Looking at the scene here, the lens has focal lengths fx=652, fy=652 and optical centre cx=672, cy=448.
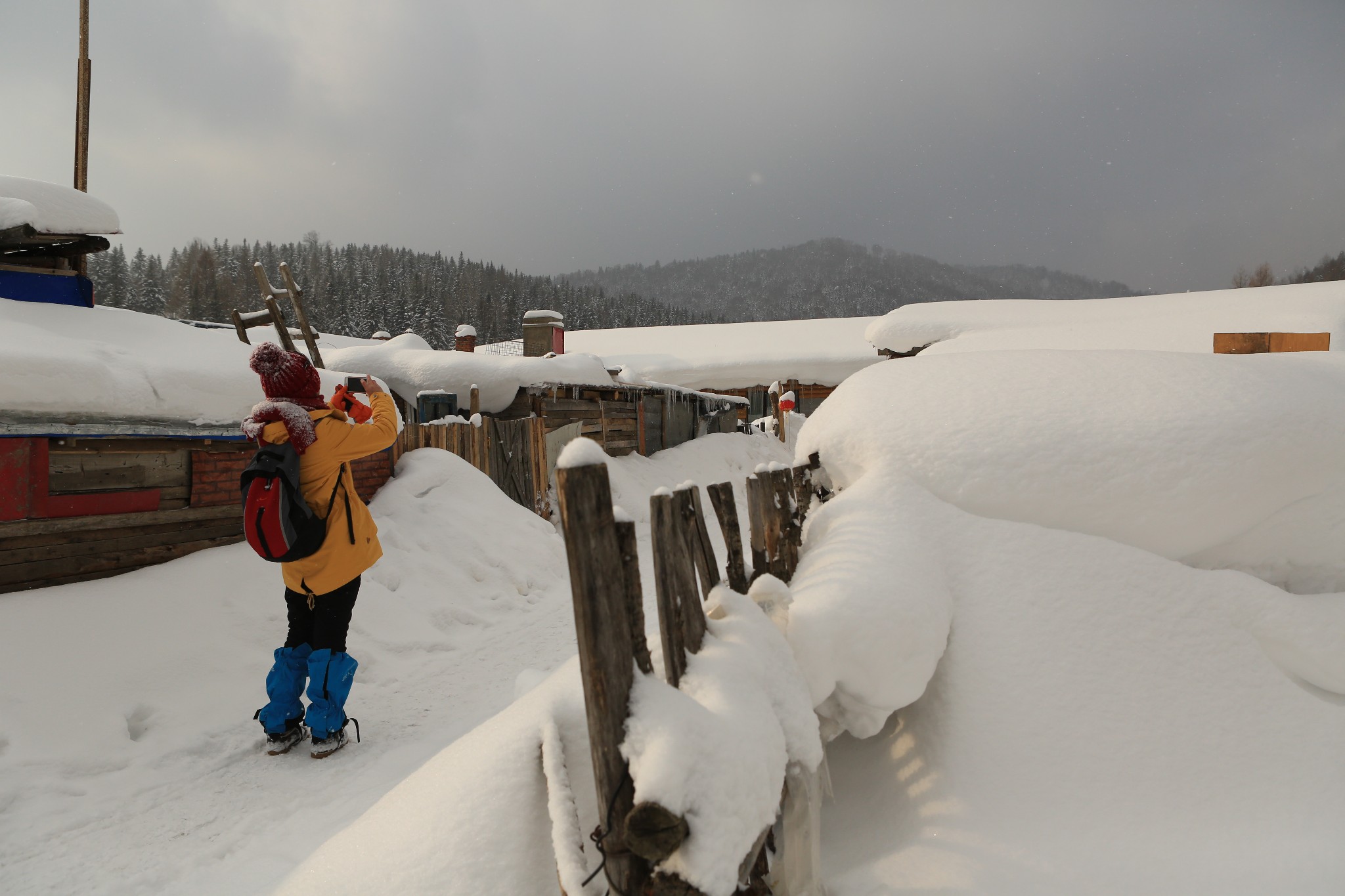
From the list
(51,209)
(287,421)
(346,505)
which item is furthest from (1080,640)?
(51,209)

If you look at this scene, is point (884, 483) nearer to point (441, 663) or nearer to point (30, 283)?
point (441, 663)

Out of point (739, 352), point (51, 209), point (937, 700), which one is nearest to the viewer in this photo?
point (937, 700)

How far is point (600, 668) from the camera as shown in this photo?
1403mm

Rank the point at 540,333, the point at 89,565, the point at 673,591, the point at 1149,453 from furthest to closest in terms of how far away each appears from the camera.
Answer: the point at 540,333 → the point at 89,565 → the point at 1149,453 → the point at 673,591

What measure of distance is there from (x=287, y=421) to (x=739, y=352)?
26.4 meters

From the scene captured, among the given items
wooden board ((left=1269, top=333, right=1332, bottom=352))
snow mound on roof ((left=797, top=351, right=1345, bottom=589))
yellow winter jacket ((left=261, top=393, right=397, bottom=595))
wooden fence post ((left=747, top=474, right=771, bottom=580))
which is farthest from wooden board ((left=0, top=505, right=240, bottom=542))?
wooden board ((left=1269, top=333, right=1332, bottom=352))

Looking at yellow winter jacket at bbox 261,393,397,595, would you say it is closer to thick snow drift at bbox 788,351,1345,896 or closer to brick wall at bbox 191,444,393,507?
brick wall at bbox 191,444,393,507

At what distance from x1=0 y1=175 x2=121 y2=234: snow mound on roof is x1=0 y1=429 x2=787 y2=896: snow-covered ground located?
3221mm

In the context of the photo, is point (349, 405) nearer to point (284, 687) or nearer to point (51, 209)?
point (284, 687)

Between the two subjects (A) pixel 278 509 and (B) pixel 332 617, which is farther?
(B) pixel 332 617

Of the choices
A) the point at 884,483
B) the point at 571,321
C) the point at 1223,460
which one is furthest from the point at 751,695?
the point at 571,321

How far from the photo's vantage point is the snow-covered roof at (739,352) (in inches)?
1049

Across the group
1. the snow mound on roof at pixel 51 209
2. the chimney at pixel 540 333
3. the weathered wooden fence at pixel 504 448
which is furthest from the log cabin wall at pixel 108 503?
the chimney at pixel 540 333

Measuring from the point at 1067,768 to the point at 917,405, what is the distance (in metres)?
1.72
